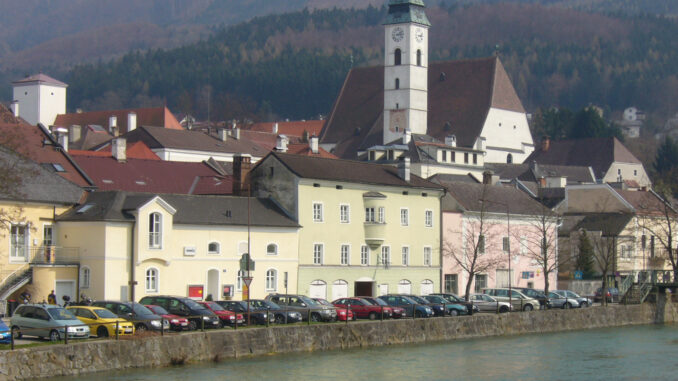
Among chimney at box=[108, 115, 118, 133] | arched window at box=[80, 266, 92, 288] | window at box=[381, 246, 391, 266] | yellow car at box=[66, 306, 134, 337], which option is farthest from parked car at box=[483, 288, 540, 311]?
chimney at box=[108, 115, 118, 133]

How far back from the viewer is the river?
44.3m

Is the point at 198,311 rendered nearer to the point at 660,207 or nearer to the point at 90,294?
the point at 90,294

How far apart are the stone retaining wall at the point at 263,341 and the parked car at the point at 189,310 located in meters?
2.01

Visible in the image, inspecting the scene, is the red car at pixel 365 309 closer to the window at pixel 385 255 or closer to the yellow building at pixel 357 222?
the yellow building at pixel 357 222

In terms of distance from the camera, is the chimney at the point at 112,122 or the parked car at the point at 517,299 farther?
the chimney at the point at 112,122

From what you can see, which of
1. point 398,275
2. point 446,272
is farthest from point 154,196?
point 446,272

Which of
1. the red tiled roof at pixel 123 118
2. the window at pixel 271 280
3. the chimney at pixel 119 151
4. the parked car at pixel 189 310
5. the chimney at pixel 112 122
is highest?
the red tiled roof at pixel 123 118

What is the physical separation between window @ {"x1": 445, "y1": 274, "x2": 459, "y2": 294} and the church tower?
233ft

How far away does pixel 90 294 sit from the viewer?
57938 mm

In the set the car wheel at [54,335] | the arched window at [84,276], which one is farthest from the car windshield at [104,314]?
the arched window at [84,276]

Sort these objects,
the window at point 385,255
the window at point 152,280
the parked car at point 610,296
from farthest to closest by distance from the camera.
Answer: the parked car at point 610,296 < the window at point 385,255 < the window at point 152,280

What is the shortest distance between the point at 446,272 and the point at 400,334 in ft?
80.1

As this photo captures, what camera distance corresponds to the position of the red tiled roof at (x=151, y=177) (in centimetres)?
7938

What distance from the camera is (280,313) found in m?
52.6
